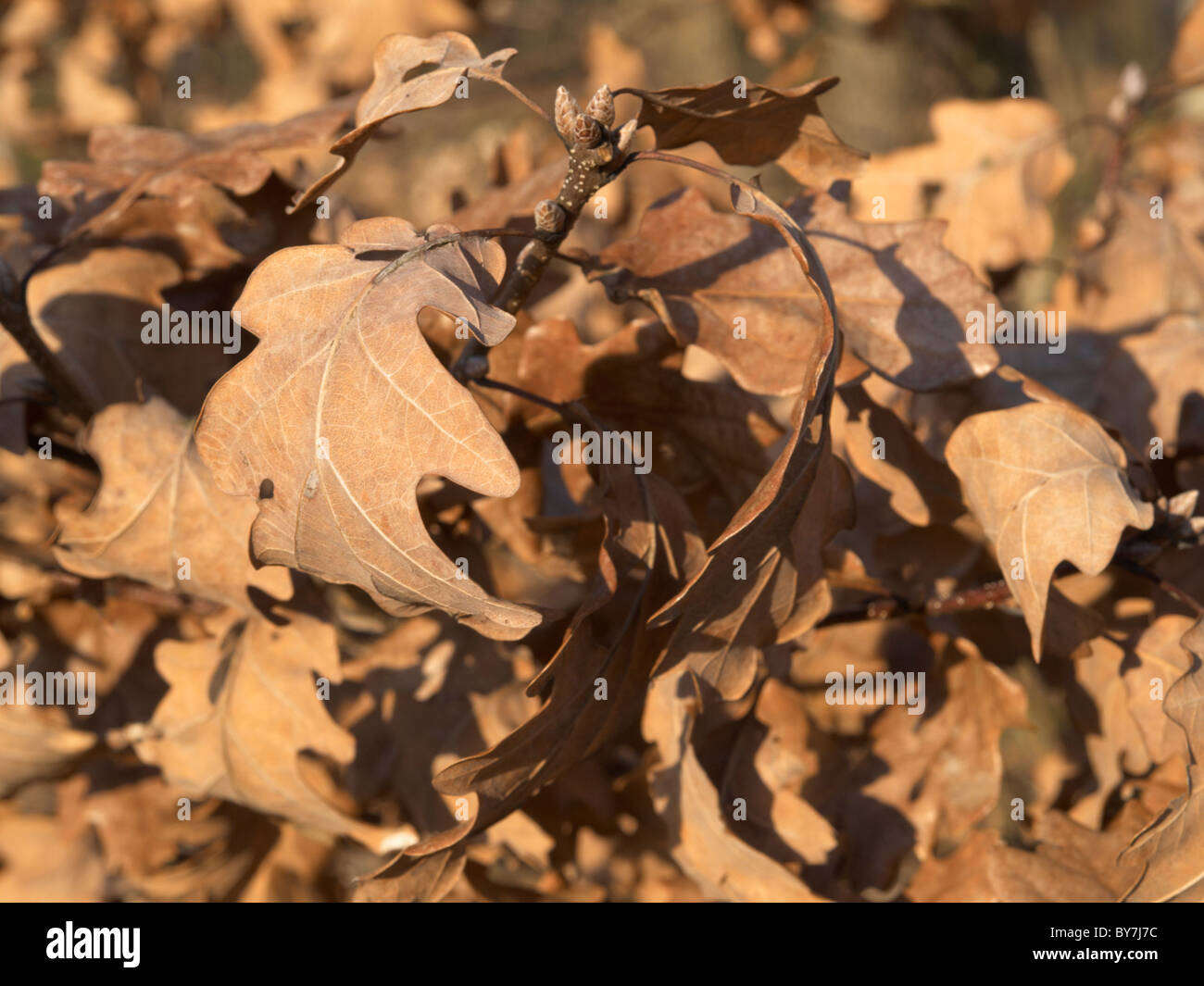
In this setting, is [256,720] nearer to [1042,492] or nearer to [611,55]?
[1042,492]

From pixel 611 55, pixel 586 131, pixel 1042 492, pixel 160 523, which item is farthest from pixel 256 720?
pixel 611 55

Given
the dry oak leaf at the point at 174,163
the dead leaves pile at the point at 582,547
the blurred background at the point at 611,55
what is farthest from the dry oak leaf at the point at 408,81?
the blurred background at the point at 611,55

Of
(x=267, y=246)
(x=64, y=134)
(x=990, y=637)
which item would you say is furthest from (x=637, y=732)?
(x=64, y=134)

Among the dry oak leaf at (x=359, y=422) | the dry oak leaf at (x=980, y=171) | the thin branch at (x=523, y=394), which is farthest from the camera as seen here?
the dry oak leaf at (x=980, y=171)

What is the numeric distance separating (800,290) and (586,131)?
0.80 feet

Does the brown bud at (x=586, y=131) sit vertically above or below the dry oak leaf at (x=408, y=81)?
below

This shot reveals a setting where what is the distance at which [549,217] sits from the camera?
→ 69 centimetres

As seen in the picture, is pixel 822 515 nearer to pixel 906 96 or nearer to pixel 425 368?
pixel 425 368

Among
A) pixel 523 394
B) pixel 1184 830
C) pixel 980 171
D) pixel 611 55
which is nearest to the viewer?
pixel 1184 830

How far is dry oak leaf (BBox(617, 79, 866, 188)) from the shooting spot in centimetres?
73

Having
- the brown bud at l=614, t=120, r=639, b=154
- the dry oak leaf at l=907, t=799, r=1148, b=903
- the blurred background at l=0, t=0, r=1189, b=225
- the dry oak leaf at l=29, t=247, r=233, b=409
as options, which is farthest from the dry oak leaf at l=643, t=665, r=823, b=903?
the blurred background at l=0, t=0, r=1189, b=225

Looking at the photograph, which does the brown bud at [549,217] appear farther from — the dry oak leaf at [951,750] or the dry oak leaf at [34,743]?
the dry oak leaf at [34,743]

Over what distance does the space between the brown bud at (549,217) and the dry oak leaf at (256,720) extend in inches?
16.0

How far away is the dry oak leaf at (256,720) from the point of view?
0.89m
